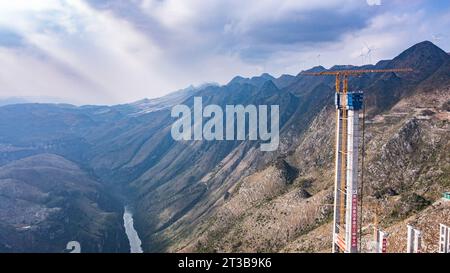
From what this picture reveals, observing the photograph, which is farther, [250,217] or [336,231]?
[250,217]

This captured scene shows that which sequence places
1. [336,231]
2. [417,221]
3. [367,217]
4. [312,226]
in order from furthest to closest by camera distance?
[312,226]
[367,217]
[417,221]
[336,231]

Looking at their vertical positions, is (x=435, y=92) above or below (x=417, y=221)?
above

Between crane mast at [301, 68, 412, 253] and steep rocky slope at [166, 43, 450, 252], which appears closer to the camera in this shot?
crane mast at [301, 68, 412, 253]

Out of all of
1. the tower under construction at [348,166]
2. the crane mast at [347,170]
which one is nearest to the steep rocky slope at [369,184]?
the crane mast at [347,170]

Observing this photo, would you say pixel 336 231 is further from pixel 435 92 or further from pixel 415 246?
pixel 435 92

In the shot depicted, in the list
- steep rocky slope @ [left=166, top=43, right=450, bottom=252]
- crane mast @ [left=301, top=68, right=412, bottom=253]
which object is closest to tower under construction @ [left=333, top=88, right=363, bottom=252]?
crane mast @ [left=301, top=68, right=412, bottom=253]

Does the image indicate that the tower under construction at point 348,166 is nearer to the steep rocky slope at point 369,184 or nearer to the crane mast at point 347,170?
the crane mast at point 347,170

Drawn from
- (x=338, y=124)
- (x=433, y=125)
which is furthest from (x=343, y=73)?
(x=433, y=125)

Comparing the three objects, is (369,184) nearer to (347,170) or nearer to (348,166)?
(347,170)

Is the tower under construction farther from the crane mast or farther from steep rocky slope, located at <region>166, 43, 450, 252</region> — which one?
steep rocky slope, located at <region>166, 43, 450, 252</region>
